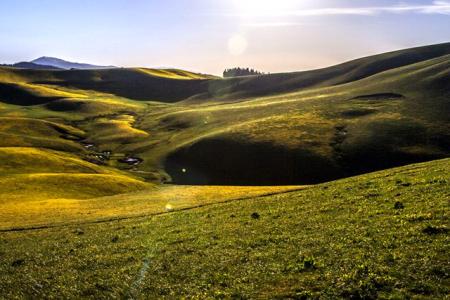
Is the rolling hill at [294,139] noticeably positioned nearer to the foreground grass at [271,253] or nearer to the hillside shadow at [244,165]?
the hillside shadow at [244,165]

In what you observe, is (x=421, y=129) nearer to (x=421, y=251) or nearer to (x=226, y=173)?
(x=226, y=173)

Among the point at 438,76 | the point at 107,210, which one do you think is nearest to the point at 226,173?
the point at 107,210

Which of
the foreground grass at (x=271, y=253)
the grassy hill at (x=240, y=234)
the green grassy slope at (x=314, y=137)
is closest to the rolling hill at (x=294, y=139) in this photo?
the green grassy slope at (x=314, y=137)

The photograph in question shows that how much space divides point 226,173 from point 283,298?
98776 millimetres

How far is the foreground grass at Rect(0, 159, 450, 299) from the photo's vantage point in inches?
838

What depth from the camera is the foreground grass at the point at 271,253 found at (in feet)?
69.8

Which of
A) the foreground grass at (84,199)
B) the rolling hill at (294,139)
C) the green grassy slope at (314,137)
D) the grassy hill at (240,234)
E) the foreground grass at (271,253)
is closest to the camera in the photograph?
the foreground grass at (271,253)

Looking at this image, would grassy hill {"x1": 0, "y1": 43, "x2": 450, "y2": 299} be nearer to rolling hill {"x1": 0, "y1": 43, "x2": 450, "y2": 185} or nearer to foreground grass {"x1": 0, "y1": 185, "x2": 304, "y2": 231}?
foreground grass {"x1": 0, "y1": 185, "x2": 304, "y2": 231}

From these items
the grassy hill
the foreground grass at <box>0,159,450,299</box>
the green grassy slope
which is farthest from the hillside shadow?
the foreground grass at <box>0,159,450,299</box>

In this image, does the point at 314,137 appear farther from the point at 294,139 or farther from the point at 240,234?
the point at 240,234

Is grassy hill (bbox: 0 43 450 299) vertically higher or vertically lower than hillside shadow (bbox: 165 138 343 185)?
higher

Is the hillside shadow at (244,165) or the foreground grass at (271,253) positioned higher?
the foreground grass at (271,253)

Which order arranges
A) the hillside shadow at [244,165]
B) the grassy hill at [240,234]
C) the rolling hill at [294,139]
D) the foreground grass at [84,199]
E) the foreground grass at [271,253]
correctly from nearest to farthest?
the foreground grass at [271,253], the grassy hill at [240,234], the foreground grass at [84,199], the hillside shadow at [244,165], the rolling hill at [294,139]

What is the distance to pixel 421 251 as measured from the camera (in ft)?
74.0
